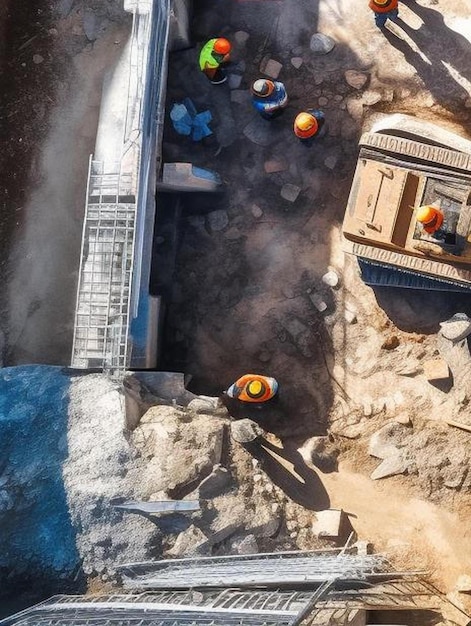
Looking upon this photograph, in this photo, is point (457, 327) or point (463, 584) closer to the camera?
point (463, 584)

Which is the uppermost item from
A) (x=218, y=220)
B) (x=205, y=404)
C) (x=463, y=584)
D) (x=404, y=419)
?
(x=218, y=220)

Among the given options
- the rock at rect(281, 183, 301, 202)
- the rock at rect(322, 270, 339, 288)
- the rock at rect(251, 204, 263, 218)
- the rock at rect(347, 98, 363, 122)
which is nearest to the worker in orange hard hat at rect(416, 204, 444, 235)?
the rock at rect(322, 270, 339, 288)

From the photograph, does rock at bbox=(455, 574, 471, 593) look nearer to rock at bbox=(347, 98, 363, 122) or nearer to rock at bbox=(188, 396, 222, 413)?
rock at bbox=(188, 396, 222, 413)

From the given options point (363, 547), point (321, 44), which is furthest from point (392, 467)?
point (321, 44)

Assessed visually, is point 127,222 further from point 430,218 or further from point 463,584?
point 463,584

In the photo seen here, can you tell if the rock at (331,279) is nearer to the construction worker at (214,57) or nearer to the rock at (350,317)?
the rock at (350,317)

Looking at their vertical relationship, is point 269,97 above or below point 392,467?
above

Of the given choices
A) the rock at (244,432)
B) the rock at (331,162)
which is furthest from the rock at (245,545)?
the rock at (331,162)
